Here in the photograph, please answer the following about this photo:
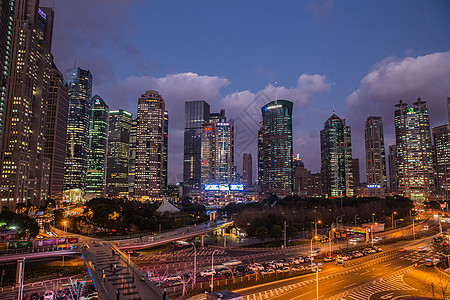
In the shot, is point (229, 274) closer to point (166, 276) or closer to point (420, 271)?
point (166, 276)

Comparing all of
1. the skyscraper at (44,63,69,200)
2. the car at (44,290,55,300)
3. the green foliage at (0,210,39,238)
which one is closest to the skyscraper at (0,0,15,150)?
the skyscraper at (44,63,69,200)

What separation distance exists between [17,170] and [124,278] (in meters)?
117

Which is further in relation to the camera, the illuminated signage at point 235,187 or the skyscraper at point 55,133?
the illuminated signage at point 235,187

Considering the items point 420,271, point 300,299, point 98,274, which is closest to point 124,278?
point 98,274

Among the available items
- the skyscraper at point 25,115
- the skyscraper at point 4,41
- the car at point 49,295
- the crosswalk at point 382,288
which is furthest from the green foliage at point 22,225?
the skyscraper at point 4,41

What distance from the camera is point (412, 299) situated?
94.6ft

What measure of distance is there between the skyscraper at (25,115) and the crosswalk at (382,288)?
434ft

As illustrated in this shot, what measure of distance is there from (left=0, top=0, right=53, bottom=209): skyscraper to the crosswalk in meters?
132

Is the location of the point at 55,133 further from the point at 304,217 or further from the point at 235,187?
the point at 304,217

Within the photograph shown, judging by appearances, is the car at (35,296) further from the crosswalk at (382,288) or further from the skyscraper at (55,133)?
the skyscraper at (55,133)

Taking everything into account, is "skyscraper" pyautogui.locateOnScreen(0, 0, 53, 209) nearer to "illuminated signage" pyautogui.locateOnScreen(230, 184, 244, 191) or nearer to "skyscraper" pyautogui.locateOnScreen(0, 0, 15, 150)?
"skyscraper" pyautogui.locateOnScreen(0, 0, 15, 150)

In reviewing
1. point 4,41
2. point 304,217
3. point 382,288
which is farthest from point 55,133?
point 382,288

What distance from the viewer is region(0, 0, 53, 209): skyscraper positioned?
116 metres

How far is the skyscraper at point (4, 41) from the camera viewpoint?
377 feet
